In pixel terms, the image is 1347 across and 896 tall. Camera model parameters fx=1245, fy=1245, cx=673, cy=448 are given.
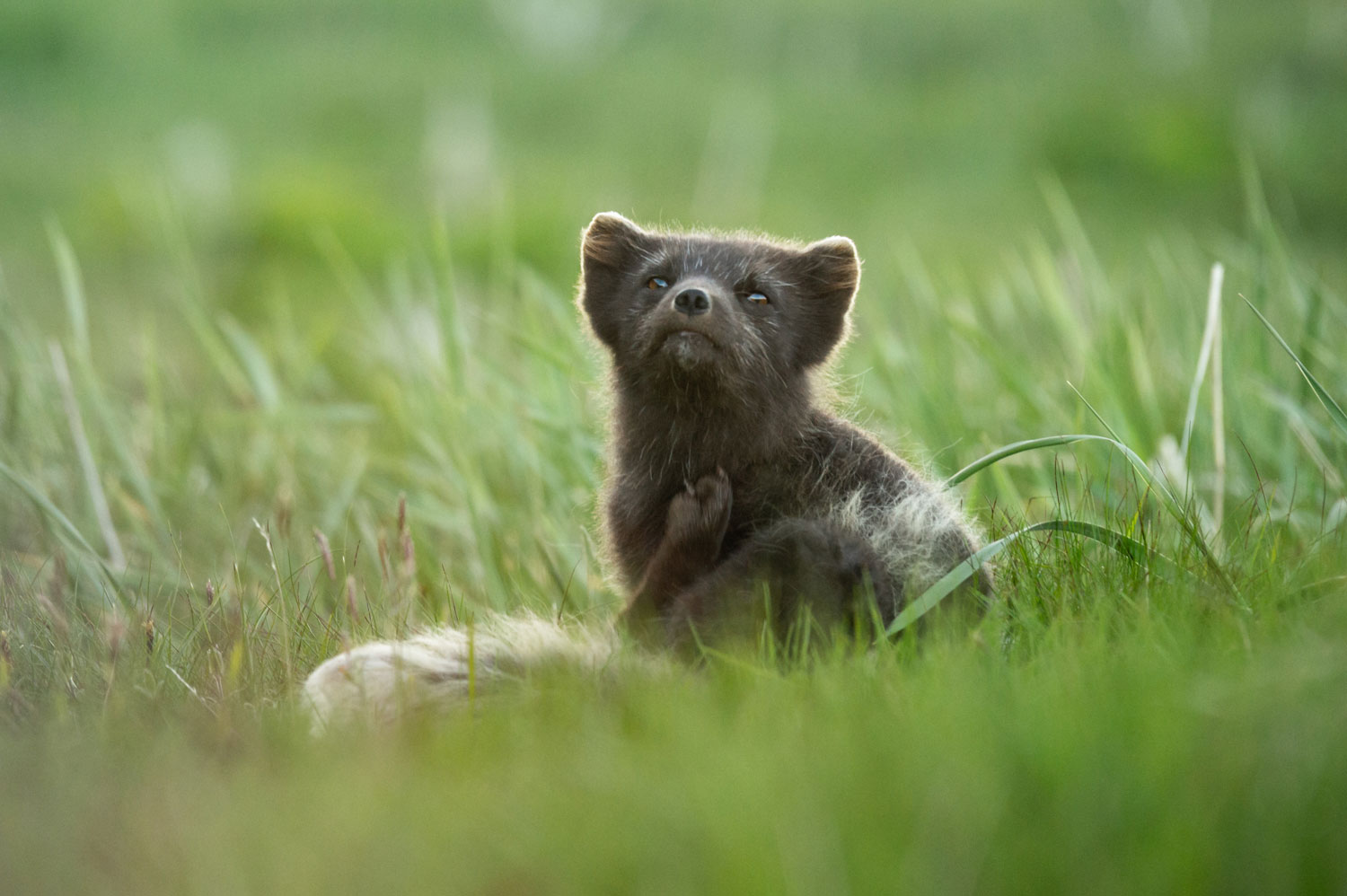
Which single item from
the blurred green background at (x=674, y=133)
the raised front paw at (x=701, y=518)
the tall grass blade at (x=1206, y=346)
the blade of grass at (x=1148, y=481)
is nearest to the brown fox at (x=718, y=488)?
the raised front paw at (x=701, y=518)

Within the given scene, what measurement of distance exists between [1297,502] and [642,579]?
2039 millimetres

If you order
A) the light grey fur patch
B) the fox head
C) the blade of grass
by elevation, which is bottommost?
the light grey fur patch

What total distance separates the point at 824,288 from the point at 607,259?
0.65 metres

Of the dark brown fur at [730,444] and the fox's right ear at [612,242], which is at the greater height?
the fox's right ear at [612,242]

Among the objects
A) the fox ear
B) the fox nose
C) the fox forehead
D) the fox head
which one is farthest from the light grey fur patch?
the fox ear

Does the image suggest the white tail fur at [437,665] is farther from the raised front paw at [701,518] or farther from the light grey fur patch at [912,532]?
the light grey fur patch at [912,532]

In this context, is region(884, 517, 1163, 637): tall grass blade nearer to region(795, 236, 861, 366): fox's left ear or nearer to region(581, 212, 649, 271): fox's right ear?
region(795, 236, 861, 366): fox's left ear

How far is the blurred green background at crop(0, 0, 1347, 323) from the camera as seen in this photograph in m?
11.1

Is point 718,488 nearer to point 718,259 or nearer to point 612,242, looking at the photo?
point 718,259

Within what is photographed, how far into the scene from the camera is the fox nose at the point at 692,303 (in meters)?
3.21

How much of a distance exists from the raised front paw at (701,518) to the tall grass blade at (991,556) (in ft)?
1.54

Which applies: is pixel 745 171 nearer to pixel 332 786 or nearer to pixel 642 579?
pixel 642 579

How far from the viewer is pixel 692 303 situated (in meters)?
3.21

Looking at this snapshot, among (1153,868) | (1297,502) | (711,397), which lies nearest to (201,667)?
(711,397)
